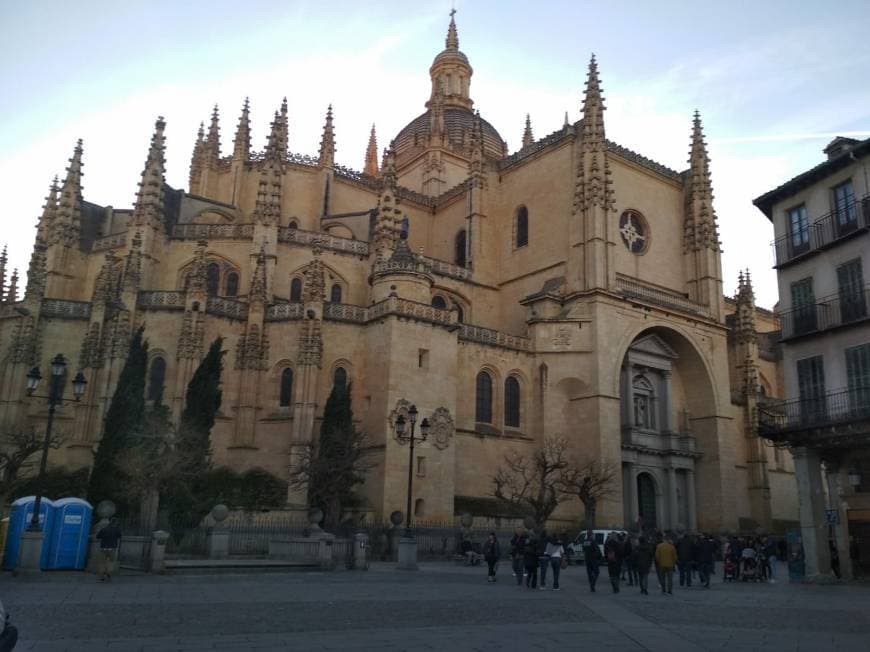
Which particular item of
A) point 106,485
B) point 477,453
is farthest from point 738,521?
point 106,485

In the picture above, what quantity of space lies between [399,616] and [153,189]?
95.7 ft

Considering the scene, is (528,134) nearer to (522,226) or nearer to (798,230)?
(522,226)

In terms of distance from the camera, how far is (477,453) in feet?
112

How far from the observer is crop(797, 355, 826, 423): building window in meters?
22.5

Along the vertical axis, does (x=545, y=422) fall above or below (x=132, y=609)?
above

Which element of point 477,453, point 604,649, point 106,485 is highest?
point 477,453

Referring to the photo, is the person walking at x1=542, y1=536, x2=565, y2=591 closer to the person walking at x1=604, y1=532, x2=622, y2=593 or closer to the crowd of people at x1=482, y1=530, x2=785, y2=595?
the crowd of people at x1=482, y1=530, x2=785, y2=595

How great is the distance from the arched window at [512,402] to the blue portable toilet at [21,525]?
21.6 m

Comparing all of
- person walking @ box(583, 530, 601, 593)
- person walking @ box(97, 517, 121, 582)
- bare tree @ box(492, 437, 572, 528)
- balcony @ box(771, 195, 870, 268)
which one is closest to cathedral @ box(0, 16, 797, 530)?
bare tree @ box(492, 437, 572, 528)

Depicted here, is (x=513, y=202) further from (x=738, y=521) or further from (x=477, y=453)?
(x=738, y=521)

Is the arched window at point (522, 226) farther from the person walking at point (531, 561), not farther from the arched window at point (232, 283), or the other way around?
the person walking at point (531, 561)

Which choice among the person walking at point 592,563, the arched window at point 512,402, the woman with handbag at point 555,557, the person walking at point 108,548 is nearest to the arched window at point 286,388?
the arched window at point 512,402

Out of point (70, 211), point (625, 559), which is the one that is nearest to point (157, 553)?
point (625, 559)

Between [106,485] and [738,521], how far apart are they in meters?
29.5
